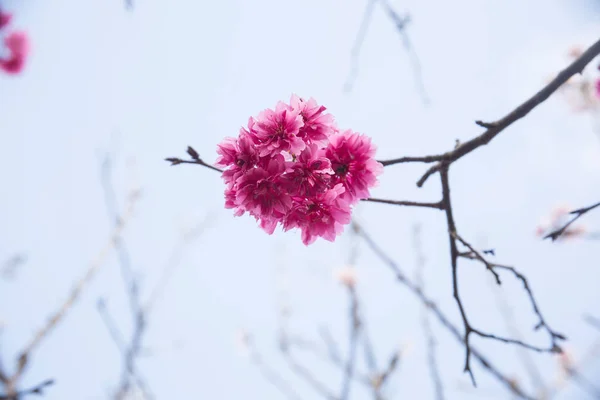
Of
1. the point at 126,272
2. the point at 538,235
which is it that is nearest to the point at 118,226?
the point at 126,272

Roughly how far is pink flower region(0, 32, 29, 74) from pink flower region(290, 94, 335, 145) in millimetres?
6372

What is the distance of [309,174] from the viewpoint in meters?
1.44

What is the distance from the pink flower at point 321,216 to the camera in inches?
58.3

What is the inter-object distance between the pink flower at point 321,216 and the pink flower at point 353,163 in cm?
6

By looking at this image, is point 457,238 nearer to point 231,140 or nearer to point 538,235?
point 231,140

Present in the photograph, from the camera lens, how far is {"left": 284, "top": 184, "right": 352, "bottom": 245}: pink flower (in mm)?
1481

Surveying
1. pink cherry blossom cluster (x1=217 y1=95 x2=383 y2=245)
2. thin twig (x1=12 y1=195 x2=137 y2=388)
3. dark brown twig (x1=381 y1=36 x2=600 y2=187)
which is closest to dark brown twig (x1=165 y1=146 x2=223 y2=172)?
pink cherry blossom cluster (x1=217 y1=95 x2=383 y2=245)

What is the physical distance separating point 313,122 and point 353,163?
0.24 m

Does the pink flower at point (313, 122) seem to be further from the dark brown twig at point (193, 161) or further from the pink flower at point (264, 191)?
the dark brown twig at point (193, 161)

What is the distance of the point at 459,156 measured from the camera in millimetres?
1497

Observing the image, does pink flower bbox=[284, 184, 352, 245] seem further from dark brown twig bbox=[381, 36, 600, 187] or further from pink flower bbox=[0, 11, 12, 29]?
pink flower bbox=[0, 11, 12, 29]

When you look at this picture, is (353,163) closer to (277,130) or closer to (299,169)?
(299,169)

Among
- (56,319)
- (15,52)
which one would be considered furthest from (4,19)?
(56,319)

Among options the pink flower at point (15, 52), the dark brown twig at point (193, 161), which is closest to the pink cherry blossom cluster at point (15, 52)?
the pink flower at point (15, 52)
